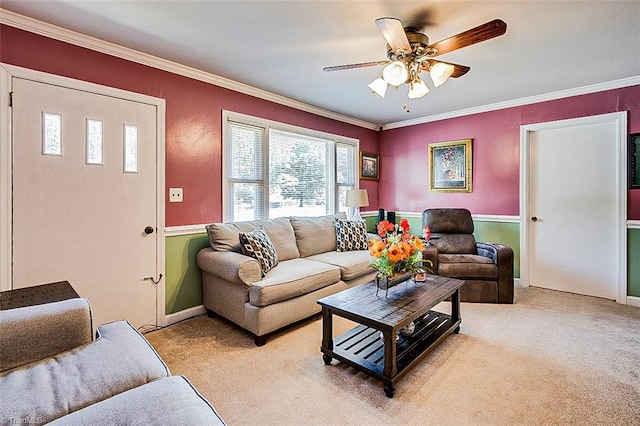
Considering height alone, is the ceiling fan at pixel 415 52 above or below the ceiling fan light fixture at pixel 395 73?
above

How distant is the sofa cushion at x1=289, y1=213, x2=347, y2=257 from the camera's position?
3539mm

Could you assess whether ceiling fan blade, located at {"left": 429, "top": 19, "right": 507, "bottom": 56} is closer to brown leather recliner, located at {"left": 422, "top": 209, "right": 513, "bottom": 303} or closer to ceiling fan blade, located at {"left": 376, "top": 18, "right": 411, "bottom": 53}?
ceiling fan blade, located at {"left": 376, "top": 18, "right": 411, "bottom": 53}

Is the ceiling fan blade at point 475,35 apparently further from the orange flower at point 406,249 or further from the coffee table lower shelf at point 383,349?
the coffee table lower shelf at point 383,349

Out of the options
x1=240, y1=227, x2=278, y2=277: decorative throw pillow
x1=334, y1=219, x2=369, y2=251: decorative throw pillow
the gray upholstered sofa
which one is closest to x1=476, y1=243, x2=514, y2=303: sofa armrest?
x1=334, y1=219, x2=369, y2=251: decorative throw pillow

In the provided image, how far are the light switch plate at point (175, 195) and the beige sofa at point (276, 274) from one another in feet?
1.27

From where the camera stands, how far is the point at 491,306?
10.6 feet

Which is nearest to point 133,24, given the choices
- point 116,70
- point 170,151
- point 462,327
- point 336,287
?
point 116,70

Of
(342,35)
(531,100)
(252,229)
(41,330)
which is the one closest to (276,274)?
(252,229)

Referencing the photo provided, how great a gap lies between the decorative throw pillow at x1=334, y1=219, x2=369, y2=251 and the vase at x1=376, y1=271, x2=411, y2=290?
1478mm

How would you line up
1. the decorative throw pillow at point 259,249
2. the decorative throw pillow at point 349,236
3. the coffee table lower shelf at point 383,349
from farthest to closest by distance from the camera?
the decorative throw pillow at point 349,236, the decorative throw pillow at point 259,249, the coffee table lower shelf at point 383,349

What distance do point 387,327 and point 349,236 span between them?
2.12 metres

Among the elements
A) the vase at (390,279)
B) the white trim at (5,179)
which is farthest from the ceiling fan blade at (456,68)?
the white trim at (5,179)

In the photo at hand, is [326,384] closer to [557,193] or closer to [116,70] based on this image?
[116,70]

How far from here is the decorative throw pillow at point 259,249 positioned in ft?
8.84
